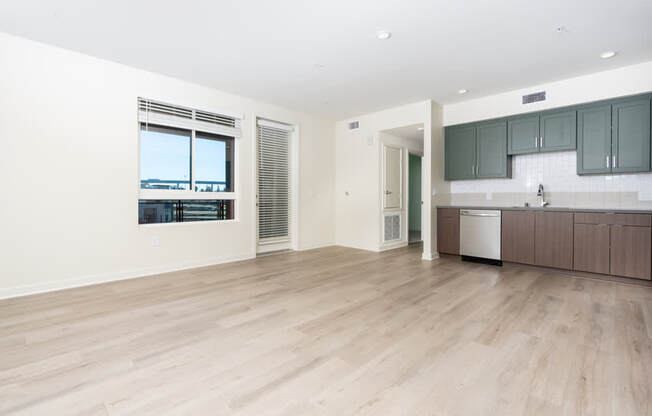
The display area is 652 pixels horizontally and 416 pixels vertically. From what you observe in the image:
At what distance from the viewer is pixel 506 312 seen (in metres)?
2.80

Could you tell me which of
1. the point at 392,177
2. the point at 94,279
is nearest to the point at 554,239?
the point at 392,177

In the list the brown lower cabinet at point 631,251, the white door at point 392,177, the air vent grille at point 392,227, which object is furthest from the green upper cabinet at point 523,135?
the air vent grille at point 392,227

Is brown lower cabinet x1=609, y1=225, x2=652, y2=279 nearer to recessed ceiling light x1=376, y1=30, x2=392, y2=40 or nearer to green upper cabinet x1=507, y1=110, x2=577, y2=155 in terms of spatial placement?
green upper cabinet x1=507, y1=110, x2=577, y2=155

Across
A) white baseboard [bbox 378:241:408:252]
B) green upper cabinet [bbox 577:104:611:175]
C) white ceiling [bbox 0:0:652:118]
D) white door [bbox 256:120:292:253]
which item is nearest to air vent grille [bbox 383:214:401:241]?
white baseboard [bbox 378:241:408:252]

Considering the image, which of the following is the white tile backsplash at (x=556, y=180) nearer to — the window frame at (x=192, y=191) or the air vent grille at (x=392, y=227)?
the air vent grille at (x=392, y=227)

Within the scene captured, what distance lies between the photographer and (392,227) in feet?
20.9

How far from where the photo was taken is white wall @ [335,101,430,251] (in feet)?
19.5

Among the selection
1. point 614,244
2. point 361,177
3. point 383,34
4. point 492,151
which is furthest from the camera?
point 361,177

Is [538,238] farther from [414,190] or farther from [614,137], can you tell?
[414,190]

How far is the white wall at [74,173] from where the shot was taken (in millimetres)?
3211

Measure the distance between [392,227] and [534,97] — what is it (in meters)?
3.18

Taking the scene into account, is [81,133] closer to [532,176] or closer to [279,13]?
[279,13]

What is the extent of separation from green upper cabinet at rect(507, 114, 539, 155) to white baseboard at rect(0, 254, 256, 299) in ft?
15.7

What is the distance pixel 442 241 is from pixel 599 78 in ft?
9.85
